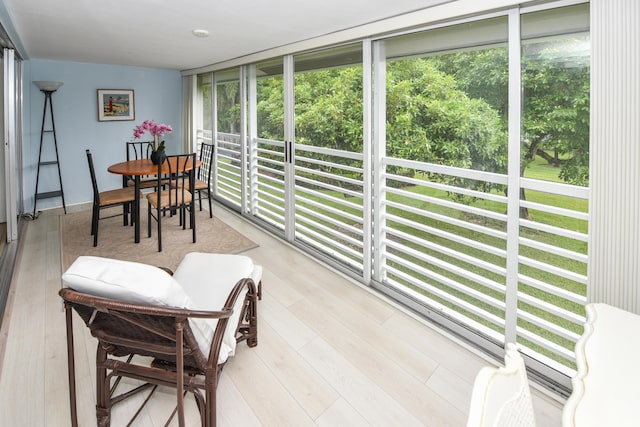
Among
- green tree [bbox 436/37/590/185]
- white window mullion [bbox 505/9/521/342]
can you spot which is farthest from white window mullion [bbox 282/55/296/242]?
white window mullion [bbox 505/9/521/342]

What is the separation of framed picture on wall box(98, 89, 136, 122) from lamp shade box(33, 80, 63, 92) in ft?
2.27

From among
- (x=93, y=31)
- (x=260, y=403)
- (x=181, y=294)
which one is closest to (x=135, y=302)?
(x=181, y=294)

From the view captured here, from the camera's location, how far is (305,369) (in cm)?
204

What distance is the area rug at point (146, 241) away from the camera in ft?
11.7

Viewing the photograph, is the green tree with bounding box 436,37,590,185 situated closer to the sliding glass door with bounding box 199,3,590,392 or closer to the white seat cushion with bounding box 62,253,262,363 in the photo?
the sliding glass door with bounding box 199,3,590,392

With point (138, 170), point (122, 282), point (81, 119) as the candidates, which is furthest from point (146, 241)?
point (122, 282)

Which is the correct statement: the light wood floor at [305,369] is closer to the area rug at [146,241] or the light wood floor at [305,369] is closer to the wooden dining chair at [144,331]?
the wooden dining chair at [144,331]

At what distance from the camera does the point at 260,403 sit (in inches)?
70.7

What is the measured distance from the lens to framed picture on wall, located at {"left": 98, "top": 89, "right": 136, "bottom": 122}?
5.39 m

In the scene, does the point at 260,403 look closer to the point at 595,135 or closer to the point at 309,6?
the point at 595,135

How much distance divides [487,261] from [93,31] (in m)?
3.68

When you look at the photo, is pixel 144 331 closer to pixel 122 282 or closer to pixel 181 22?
pixel 122 282

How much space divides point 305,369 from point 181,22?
106 inches

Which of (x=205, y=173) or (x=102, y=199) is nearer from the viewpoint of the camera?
(x=102, y=199)
